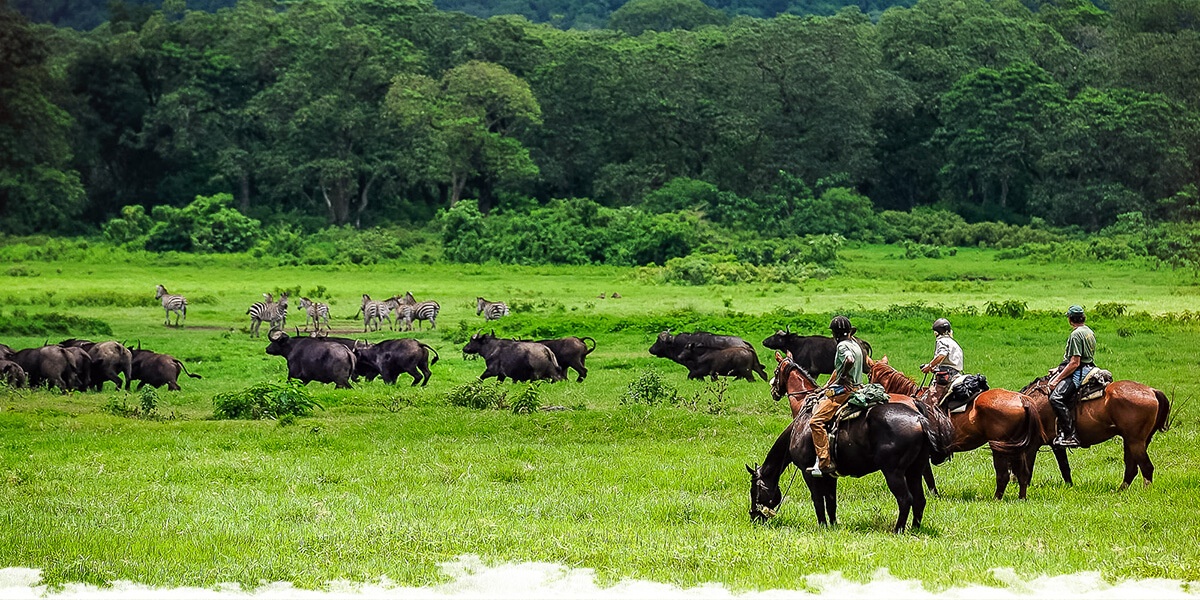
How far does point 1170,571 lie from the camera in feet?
29.0

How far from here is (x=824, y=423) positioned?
394 inches

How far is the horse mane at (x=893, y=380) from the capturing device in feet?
37.7

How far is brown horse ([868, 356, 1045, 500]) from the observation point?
11.7 m

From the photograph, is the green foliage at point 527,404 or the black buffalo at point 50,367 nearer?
the green foliage at point 527,404

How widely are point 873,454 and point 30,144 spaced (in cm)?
4727

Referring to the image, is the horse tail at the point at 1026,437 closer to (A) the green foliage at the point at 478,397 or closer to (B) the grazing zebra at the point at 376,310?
(A) the green foliage at the point at 478,397

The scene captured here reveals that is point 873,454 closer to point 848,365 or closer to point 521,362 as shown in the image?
point 848,365

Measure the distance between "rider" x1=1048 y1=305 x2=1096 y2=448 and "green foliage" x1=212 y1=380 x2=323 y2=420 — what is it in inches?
377

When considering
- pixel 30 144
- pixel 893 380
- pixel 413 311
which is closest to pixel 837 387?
pixel 893 380

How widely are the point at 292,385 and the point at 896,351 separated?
11.0m

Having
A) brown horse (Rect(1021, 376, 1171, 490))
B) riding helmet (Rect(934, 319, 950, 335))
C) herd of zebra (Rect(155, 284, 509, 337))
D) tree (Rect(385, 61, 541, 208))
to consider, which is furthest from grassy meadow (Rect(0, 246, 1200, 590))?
tree (Rect(385, 61, 541, 208))

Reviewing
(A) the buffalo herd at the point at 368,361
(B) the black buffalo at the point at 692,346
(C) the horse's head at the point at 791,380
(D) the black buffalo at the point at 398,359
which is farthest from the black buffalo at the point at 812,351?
(C) the horse's head at the point at 791,380

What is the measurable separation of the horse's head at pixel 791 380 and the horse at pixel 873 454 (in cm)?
70

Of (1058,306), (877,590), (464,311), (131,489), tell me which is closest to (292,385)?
(131,489)
